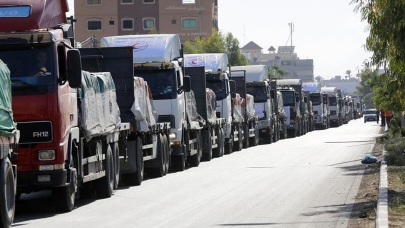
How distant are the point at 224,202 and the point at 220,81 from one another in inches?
886

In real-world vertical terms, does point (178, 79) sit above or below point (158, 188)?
above

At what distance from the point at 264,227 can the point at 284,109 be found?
51.4 meters

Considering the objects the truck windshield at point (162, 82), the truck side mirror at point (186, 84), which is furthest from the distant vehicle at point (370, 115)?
the truck windshield at point (162, 82)

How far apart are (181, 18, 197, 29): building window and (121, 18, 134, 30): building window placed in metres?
6.21

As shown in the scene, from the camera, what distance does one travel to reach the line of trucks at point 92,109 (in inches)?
672

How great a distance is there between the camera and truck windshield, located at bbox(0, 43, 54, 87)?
17.3 m

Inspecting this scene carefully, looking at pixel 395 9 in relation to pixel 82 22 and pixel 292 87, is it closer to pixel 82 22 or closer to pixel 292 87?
pixel 292 87

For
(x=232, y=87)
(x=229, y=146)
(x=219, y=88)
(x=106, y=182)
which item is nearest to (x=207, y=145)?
(x=219, y=88)

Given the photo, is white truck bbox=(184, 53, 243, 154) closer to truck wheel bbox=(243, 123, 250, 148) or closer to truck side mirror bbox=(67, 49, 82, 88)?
truck wheel bbox=(243, 123, 250, 148)

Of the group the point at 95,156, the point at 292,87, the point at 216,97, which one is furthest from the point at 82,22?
the point at 95,156

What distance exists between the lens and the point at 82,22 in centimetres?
13412

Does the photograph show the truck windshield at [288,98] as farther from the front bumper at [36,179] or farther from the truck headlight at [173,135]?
the front bumper at [36,179]

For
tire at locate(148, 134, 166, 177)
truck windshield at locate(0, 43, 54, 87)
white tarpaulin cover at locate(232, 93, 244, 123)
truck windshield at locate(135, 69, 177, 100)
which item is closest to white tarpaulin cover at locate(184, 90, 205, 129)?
truck windshield at locate(135, 69, 177, 100)

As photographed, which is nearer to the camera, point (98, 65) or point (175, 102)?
point (98, 65)
